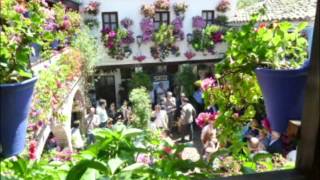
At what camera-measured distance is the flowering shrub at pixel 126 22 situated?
1639mm

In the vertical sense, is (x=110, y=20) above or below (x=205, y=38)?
above

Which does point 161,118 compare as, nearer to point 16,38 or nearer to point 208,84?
point 208,84

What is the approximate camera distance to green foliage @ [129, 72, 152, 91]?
258 centimetres

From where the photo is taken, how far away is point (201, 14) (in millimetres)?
1473

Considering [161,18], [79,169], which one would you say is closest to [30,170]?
[79,169]

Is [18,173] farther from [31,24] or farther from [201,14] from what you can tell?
[201,14]

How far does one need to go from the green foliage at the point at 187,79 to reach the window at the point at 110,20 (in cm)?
49

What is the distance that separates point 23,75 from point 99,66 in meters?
1.54

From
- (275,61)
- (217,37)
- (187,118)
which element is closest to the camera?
(275,61)

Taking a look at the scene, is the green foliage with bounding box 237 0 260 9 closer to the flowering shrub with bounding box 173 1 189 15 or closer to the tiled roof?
the tiled roof

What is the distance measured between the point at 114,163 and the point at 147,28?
103 cm

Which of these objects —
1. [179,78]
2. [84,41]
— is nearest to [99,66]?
[179,78]

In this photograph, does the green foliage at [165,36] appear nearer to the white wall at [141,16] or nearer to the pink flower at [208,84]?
the white wall at [141,16]

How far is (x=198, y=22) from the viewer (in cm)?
149
